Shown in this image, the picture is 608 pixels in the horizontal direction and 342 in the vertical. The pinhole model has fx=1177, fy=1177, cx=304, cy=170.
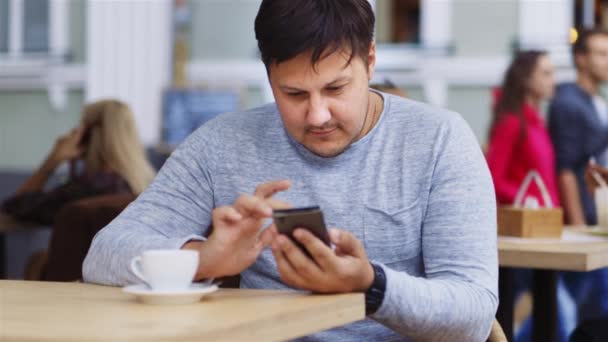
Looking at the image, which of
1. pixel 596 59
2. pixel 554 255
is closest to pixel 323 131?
pixel 554 255

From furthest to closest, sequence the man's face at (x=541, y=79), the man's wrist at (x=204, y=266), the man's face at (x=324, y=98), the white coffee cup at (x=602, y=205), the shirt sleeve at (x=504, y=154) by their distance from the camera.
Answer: the man's face at (x=541, y=79) < the shirt sleeve at (x=504, y=154) < the white coffee cup at (x=602, y=205) < the man's face at (x=324, y=98) < the man's wrist at (x=204, y=266)

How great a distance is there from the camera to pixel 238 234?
6.35 ft

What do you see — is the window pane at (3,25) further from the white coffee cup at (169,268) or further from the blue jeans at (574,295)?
the white coffee cup at (169,268)

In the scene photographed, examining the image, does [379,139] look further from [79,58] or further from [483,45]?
[79,58]

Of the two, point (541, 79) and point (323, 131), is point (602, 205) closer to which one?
point (323, 131)

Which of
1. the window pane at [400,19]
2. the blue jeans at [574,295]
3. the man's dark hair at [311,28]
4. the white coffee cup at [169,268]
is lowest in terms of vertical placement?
the blue jeans at [574,295]

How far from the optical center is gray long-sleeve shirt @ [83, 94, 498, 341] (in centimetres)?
197

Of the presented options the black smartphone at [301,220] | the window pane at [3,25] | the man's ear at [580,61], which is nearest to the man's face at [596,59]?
the man's ear at [580,61]

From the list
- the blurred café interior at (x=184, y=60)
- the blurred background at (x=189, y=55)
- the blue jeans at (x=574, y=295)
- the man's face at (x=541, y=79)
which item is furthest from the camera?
the blurred background at (x=189, y=55)

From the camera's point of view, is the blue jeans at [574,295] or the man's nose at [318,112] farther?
the blue jeans at [574,295]

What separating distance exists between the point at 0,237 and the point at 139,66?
3.80 m

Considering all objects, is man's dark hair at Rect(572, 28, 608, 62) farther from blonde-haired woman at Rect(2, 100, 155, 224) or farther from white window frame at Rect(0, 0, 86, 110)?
white window frame at Rect(0, 0, 86, 110)

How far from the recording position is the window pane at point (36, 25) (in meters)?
9.62

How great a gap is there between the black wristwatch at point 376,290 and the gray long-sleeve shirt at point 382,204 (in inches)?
0.5
